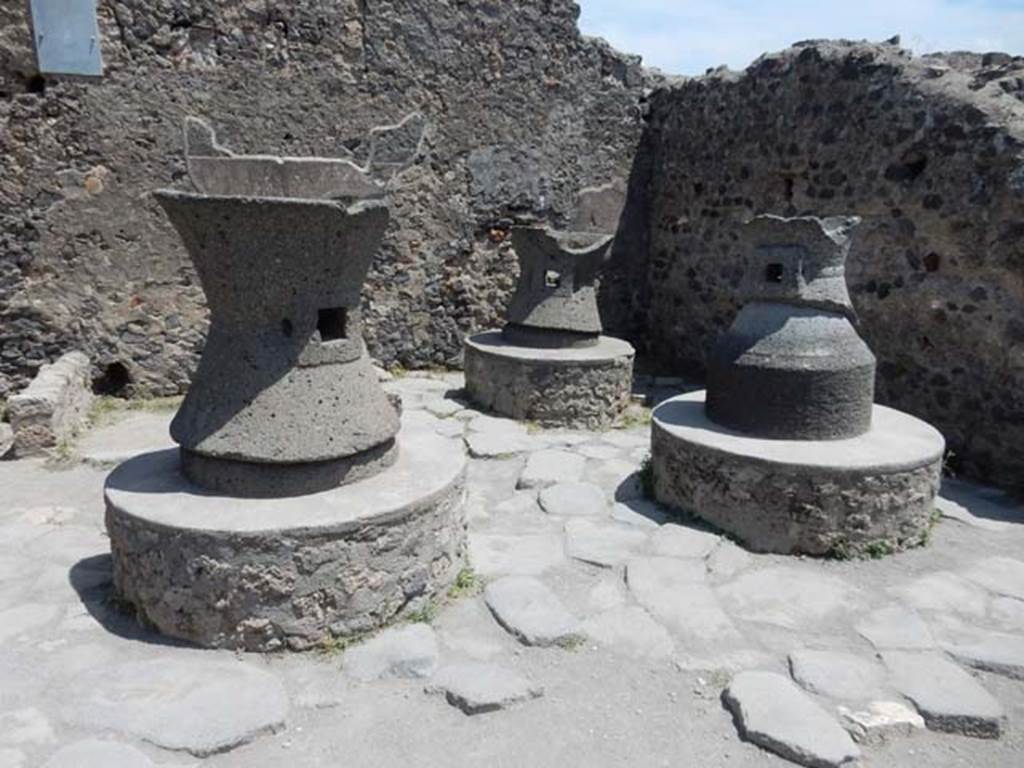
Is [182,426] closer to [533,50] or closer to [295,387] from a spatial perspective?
[295,387]

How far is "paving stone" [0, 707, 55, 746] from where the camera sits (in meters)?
2.19

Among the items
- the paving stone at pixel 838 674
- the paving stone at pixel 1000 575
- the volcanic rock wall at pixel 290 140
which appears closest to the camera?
the paving stone at pixel 838 674

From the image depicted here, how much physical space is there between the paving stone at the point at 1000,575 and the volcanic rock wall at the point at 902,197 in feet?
3.86

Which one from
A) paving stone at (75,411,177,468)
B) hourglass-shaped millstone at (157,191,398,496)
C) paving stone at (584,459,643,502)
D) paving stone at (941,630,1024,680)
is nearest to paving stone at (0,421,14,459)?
paving stone at (75,411,177,468)

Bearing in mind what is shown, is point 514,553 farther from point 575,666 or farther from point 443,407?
point 443,407

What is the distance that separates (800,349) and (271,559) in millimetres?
2668

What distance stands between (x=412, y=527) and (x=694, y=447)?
64.9 inches

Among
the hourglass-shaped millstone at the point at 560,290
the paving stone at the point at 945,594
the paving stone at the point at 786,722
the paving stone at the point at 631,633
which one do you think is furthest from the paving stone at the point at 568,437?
the paving stone at the point at 786,722

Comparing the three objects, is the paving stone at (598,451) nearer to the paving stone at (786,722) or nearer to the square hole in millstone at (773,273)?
the square hole in millstone at (773,273)

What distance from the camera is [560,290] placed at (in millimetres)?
5895

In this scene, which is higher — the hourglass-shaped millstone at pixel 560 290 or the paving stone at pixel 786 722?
the hourglass-shaped millstone at pixel 560 290

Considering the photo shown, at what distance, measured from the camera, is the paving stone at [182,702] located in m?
2.24

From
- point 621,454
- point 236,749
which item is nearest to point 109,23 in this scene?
point 621,454

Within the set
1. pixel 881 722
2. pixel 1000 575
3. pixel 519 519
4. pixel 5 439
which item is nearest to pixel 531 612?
pixel 519 519
